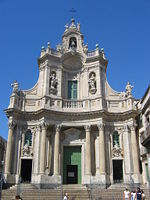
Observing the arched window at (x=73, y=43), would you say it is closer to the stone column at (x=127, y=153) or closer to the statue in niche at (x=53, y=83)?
the statue in niche at (x=53, y=83)

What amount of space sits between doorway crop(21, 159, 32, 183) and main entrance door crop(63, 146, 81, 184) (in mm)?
3312

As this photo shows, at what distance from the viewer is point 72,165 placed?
75.3ft

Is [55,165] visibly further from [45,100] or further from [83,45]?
[83,45]

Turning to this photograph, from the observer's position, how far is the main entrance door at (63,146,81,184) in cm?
2258

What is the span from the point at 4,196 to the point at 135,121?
1356cm

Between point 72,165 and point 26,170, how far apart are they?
4.42 metres

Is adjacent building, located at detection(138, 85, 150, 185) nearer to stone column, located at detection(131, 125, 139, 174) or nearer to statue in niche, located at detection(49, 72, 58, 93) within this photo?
stone column, located at detection(131, 125, 139, 174)

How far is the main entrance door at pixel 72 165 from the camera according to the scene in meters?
22.6

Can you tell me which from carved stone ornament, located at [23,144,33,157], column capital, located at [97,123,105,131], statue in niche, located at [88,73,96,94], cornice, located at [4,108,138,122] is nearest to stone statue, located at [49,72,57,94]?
cornice, located at [4,108,138,122]

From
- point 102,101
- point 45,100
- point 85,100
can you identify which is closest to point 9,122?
point 45,100

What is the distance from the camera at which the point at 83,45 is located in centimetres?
2792

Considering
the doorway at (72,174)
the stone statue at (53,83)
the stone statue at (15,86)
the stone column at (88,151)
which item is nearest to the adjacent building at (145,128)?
the stone column at (88,151)

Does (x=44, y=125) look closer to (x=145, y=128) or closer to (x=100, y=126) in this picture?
(x=100, y=126)

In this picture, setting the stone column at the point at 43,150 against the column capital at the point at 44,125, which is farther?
the column capital at the point at 44,125
